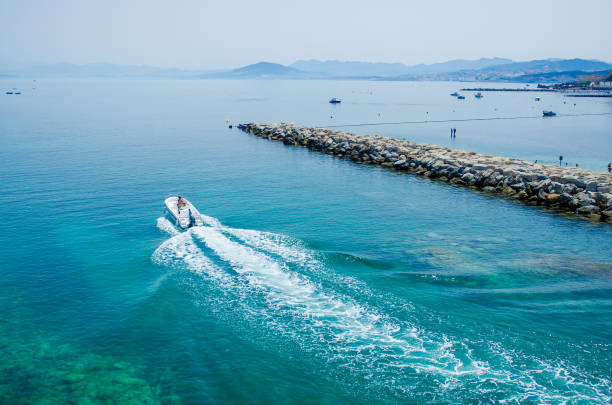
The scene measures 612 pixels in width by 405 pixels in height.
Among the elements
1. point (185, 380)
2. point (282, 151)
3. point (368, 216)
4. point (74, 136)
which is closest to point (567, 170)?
point (368, 216)

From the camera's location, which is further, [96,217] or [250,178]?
[250,178]

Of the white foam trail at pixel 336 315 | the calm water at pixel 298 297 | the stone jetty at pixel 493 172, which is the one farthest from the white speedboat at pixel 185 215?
the stone jetty at pixel 493 172

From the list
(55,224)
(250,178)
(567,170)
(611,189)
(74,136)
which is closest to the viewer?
(55,224)

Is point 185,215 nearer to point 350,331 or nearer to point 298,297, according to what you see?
point 298,297

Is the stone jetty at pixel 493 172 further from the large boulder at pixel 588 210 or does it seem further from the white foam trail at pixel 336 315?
the white foam trail at pixel 336 315

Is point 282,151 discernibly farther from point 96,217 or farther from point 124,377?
point 124,377

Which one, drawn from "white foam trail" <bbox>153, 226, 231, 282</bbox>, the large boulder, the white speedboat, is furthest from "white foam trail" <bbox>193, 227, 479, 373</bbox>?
the large boulder

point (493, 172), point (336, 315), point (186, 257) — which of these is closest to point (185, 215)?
point (186, 257)
